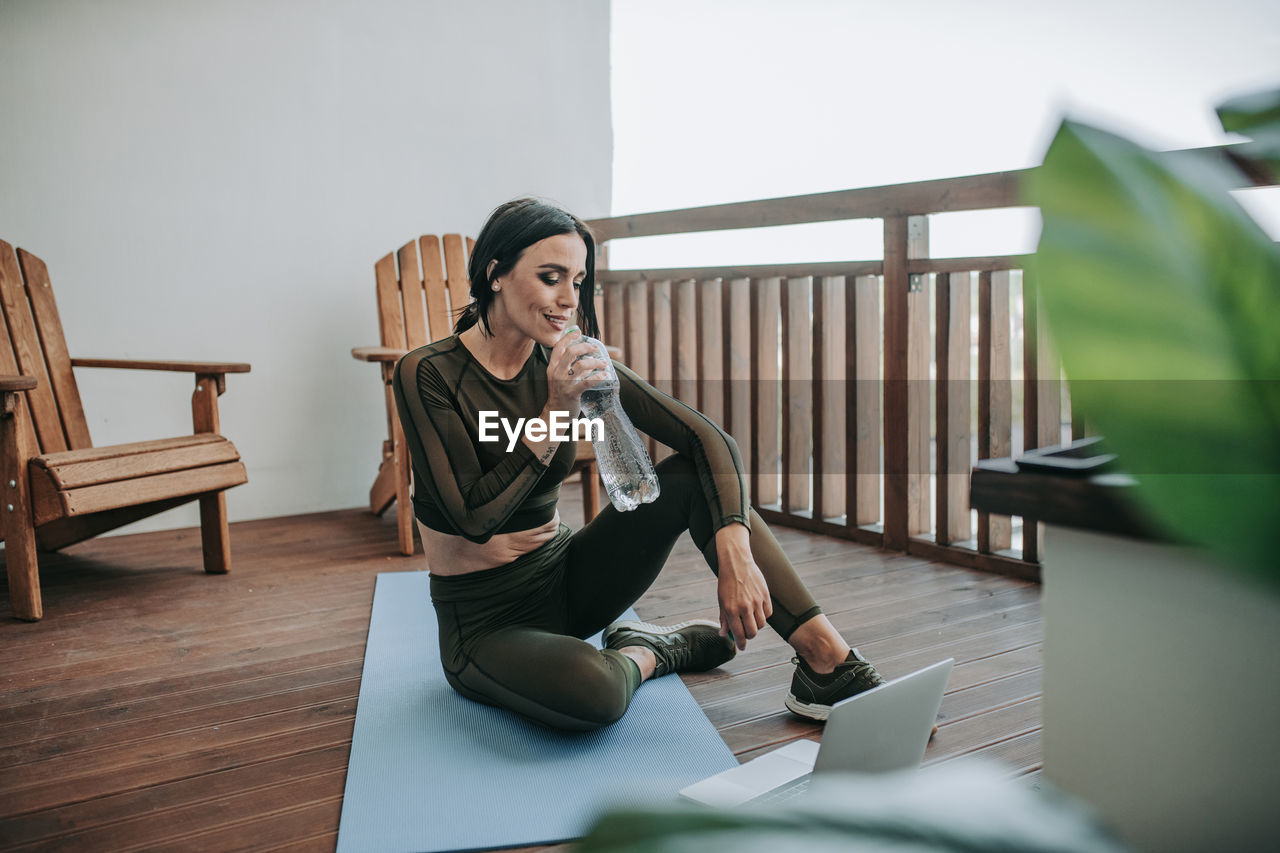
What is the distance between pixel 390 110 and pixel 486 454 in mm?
2563

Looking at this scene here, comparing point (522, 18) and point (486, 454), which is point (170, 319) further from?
point (486, 454)

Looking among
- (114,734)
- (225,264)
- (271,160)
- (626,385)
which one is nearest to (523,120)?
(271,160)

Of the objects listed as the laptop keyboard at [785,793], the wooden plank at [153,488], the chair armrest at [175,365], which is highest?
the chair armrest at [175,365]

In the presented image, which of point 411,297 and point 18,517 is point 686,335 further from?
point 18,517

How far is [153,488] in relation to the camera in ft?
8.48

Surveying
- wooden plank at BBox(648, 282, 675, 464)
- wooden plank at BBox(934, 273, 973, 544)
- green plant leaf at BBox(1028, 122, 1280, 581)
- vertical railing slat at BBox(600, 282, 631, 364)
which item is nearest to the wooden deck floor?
wooden plank at BBox(934, 273, 973, 544)

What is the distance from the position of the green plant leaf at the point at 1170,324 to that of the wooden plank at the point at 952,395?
2.56 meters

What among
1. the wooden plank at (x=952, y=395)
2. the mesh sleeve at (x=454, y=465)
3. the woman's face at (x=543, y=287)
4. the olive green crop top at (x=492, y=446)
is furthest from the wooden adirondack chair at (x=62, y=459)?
the wooden plank at (x=952, y=395)

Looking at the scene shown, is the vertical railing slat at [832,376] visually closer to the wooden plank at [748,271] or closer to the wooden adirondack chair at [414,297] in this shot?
the wooden plank at [748,271]

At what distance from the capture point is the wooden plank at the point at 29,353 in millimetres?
2793

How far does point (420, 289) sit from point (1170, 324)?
3489 millimetres

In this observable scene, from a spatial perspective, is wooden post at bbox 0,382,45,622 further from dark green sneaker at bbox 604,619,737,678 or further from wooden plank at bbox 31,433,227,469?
dark green sneaker at bbox 604,619,737,678

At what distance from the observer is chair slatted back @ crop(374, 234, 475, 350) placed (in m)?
3.53

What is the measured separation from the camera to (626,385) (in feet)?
6.04
